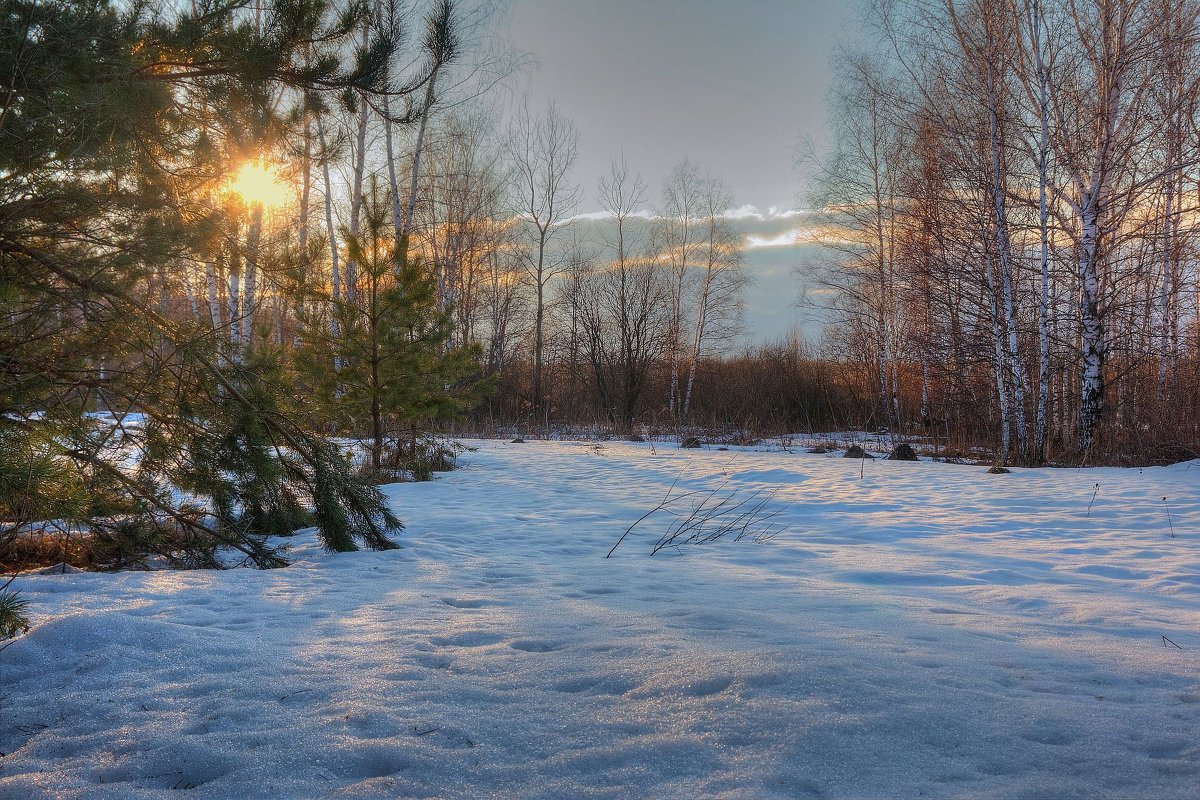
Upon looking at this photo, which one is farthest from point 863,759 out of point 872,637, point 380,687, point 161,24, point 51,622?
point 161,24

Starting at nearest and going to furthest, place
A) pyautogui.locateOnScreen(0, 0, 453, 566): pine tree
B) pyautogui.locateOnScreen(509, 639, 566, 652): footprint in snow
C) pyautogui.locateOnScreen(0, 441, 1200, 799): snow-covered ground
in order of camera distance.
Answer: pyautogui.locateOnScreen(0, 441, 1200, 799): snow-covered ground
pyautogui.locateOnScreen(509, 639, 566, 652): footprint in snow
pyautogui.locateOnScreen(0, 0, 453, 566): pine tree

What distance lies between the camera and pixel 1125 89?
920 cm

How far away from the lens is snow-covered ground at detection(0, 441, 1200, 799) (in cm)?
126

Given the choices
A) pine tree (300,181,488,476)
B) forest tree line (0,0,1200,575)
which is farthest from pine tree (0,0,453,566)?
pine tree (300,181,488,476)

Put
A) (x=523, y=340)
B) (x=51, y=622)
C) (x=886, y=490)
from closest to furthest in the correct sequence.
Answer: (x=51, y=622), (x=886, y=490), (x=523, y=340)

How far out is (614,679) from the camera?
176cm

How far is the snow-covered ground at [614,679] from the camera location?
126cm

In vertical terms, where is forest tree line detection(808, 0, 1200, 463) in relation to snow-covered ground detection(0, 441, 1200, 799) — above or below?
above

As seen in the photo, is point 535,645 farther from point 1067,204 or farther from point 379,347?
point 1067,204

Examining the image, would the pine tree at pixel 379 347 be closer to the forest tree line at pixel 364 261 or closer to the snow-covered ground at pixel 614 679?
the forest tree line at pixel 364 261

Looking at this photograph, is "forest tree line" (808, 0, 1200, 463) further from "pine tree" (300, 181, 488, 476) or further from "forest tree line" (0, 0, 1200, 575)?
"pine tree" (300, 181, 488, 476)

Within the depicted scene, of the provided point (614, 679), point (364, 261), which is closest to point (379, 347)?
point (364, 261)

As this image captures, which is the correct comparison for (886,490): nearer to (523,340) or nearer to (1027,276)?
(1027,276)

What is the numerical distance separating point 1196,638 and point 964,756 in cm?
168
